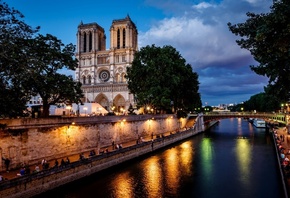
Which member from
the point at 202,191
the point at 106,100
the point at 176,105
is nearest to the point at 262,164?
the point at 202,191

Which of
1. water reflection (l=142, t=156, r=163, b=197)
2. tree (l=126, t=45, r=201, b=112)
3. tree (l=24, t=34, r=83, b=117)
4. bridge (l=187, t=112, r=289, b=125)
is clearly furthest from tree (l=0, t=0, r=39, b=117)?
bridge (l=187, t=112, r=289, b=125)

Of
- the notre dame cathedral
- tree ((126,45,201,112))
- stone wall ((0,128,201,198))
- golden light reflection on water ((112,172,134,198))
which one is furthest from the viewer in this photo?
the notre dame cathedral

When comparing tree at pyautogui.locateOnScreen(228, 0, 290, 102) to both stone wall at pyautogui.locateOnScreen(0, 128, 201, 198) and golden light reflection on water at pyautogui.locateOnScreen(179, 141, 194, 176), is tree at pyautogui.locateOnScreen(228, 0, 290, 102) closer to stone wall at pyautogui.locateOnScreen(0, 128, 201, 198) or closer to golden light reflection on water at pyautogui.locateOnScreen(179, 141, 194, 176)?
golden light reflection on water at pyautogui.locateOnScreen(179, 141, 194, 176)

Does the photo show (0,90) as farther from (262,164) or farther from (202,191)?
(262,164)

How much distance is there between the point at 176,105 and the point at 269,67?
37608mm

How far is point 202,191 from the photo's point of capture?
2023 centimetres

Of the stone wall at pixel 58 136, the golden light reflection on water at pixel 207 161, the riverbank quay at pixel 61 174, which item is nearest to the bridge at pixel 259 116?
the golden light reflection on water at pixel 207 161

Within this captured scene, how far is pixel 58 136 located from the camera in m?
25.1

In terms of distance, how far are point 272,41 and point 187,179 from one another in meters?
14.3

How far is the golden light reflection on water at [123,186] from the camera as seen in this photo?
19.0 m

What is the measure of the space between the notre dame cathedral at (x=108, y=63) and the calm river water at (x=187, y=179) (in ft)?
151

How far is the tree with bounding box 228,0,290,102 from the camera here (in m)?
12.5

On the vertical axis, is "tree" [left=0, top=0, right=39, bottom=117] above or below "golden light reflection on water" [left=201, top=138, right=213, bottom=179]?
above

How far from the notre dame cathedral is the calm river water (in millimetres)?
46032
